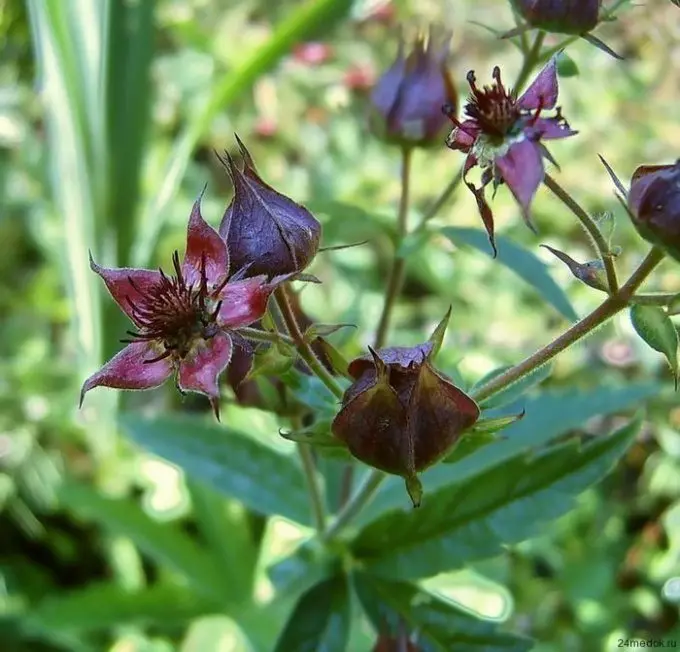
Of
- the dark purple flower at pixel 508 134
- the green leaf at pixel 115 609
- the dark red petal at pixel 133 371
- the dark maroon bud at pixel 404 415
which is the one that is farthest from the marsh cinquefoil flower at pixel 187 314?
the green leaf at pixel 115 609

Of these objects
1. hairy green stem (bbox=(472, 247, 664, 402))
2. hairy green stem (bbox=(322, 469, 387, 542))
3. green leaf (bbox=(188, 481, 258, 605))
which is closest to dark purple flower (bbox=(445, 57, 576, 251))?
hairy green stem (bbox=(472, 247, 664, 402))

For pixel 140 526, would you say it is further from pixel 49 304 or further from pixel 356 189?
pixel 356 189

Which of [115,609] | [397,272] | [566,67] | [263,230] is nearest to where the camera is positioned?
[263,230]

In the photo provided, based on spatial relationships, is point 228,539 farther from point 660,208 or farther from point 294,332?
point 660,208

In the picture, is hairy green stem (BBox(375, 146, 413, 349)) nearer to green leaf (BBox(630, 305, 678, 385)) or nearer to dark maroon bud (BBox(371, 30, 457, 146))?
dark maroon bud (BBox(371, 30, 457, 146))

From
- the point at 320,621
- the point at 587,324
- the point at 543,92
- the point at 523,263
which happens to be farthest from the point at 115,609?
the point at 543,92

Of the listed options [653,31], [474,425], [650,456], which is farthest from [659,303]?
[653,31]
